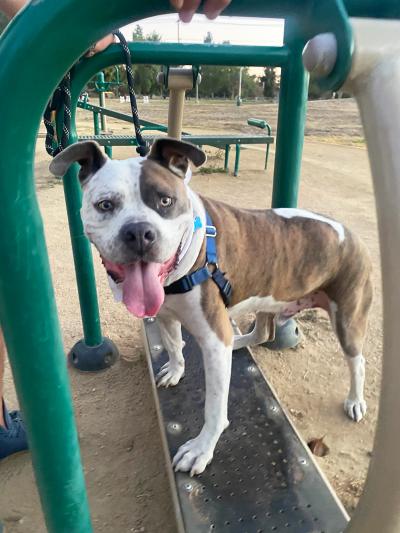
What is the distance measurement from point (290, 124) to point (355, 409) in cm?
143

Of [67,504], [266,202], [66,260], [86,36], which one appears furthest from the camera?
[266,202]

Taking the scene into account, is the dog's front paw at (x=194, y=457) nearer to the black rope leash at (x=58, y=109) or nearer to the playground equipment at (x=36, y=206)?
the playground equipment at (x=36, y=206)

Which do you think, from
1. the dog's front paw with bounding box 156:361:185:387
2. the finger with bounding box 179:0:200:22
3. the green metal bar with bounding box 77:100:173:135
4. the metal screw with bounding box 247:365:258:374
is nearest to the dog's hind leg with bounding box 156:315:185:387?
the dog's front paw with bounding box 156:361:185:387

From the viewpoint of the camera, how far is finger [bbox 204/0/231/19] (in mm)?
836

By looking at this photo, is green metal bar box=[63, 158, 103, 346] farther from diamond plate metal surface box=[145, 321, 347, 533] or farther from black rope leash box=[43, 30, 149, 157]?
diamond plate metal surface box=[145, 321, 347, 533]

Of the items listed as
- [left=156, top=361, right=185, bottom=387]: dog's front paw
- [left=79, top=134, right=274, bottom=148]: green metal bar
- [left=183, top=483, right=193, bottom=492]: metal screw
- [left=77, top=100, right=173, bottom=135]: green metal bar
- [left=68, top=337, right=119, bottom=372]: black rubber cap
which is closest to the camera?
[left=183, top=483, right=193, bottom=492]: metal screw

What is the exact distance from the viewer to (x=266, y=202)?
5855 millimetres

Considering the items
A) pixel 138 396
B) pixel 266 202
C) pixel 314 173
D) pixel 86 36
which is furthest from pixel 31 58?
pixel 314 173

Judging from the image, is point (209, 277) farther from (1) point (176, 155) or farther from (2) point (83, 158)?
(2) point (83, 158)

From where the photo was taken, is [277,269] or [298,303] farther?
[298,303]

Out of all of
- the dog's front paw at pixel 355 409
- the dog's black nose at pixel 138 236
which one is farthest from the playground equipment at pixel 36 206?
the dog's front paw at pixel 355 409

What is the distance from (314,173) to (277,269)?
6104 millimetres

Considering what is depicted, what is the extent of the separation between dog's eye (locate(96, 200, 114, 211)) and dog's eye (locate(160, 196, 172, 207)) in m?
0.15

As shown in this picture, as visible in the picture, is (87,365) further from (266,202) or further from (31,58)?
(266,202)
